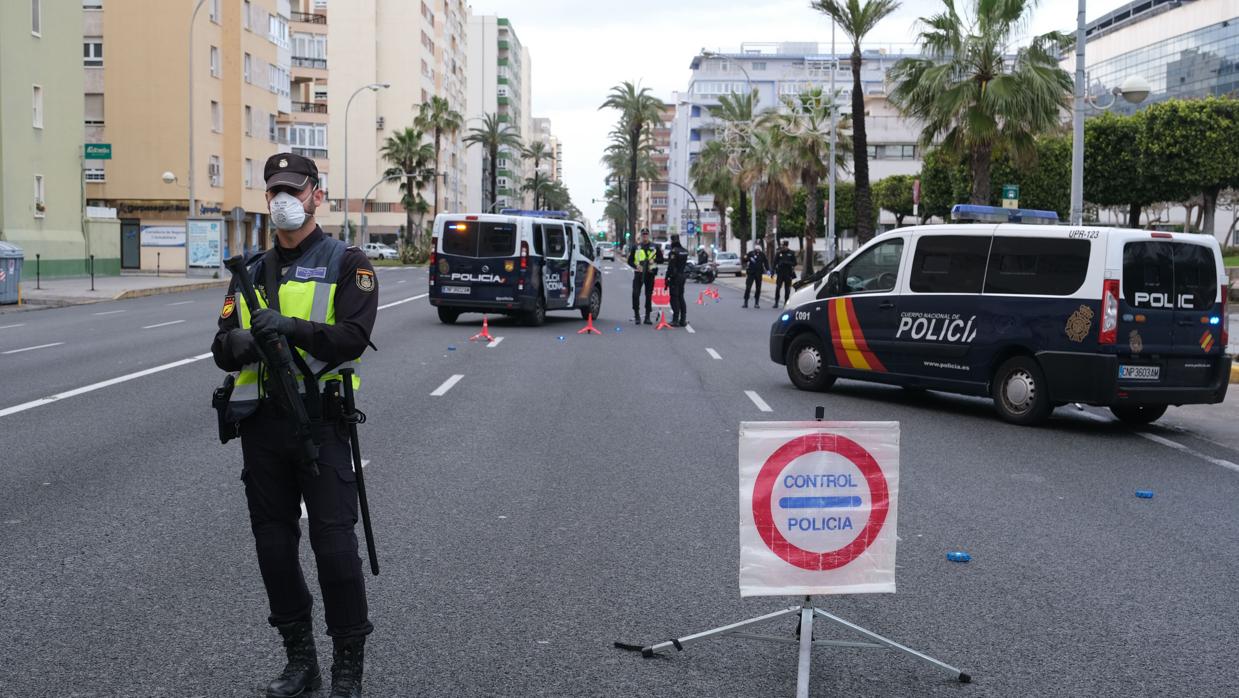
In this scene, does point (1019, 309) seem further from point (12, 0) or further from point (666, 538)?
point (12, 0)

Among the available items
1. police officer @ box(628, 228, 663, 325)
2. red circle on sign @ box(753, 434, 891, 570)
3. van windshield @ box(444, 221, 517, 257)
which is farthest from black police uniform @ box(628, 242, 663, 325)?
red circle on sign @ box(753, 434, 891, 570)

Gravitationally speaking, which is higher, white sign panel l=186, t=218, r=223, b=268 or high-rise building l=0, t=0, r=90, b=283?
high-rise building l=0, t=0, r=90, b=283

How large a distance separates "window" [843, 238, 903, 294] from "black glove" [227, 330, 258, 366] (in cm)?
1083

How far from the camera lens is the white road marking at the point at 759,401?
13.7 metres

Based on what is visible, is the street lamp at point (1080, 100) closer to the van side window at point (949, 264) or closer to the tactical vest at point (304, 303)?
the van side window at point (949, 264)

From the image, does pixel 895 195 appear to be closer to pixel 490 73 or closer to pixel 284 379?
pixel 284 379

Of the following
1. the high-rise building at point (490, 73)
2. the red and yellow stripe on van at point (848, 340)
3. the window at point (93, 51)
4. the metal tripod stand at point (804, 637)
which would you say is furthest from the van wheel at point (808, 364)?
the high-rise building at point (490, 73)

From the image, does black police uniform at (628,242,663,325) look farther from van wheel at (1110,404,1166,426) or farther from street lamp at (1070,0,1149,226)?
van wheel at (1110,404,1166,426)

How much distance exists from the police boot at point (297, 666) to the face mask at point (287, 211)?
55.2 inches

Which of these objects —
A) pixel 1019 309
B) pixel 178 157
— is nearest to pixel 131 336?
pixel 1019 309

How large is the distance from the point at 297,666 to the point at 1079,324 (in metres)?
9.55

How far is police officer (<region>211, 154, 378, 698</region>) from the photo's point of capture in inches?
177

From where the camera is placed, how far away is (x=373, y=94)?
11288cm

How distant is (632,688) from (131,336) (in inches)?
753
